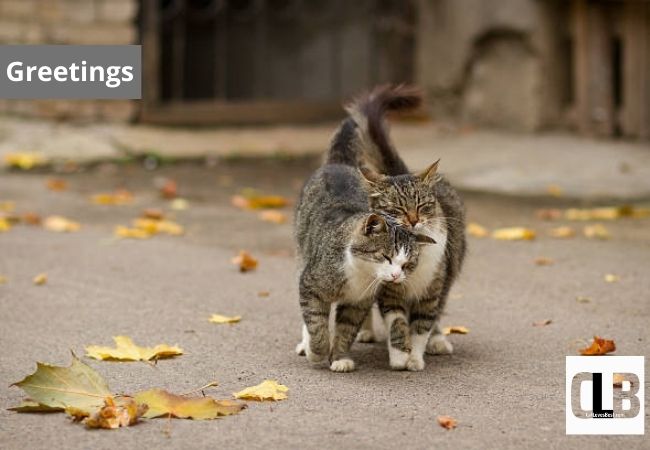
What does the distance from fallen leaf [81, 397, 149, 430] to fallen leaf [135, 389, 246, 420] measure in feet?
0.17

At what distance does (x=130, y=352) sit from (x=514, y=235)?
3.40 m

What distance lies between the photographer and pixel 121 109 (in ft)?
36.9

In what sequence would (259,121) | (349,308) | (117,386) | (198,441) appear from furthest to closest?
(259,121)
(349,308)
(117,386)
(198,441)

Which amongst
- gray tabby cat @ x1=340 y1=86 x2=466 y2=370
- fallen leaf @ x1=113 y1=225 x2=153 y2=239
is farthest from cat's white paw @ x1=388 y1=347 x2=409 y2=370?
fallen leaf @ x1=113 y1=225 x2=153 y2=239

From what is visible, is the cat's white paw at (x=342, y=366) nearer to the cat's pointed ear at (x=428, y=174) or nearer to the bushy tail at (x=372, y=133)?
the cat's pointed ear at (x=428, y=174)

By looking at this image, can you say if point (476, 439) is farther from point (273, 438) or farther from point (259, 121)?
point (259, 121)

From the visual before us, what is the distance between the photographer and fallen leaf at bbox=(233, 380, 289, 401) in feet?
14.1

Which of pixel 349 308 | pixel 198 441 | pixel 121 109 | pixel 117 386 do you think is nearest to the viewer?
pixel 198 441

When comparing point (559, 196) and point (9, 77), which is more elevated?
point (9, 77)

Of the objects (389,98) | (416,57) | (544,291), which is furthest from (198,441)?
(416,57)

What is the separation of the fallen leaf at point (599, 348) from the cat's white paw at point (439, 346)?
56 centimetres

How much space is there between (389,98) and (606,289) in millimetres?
1641

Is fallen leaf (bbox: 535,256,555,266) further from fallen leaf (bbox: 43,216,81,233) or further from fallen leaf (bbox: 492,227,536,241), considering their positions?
fallen leaf (bbox: 43,216,81,233)

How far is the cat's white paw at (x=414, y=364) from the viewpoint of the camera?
15.8ft
